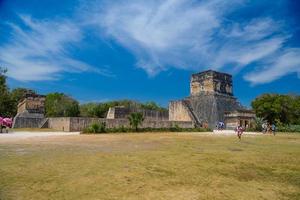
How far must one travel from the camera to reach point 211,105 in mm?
42062

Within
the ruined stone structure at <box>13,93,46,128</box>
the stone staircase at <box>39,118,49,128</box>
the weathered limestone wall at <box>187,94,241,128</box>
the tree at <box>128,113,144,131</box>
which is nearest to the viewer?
the tree at <box>128,113,144,131</box>

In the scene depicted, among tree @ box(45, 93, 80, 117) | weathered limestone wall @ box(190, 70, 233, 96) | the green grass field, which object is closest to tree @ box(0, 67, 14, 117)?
tree @ box(45, 93, 80, 117)

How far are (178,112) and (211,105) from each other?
4.96m

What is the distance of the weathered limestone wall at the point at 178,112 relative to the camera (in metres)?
41.5

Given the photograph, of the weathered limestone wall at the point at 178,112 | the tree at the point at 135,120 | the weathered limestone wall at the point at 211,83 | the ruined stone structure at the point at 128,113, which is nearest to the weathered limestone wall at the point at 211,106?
the weathered limestone wall at the point at 211,83

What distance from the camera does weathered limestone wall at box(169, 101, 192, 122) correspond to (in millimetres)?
41450

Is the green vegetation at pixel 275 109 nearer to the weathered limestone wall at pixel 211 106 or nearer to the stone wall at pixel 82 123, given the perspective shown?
the weathered limestone wall at pixel 211 106

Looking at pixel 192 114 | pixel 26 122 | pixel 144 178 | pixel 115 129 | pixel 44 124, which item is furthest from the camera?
pixel 192 114

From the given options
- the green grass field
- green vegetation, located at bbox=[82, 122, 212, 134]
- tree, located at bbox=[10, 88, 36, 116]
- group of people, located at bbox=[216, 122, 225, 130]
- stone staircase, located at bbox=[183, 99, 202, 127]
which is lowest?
the green grass field

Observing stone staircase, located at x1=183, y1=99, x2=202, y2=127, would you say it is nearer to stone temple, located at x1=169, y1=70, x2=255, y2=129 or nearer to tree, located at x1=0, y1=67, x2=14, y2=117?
stone temple, located at x1=169, y1=70, x2=255, y2=129

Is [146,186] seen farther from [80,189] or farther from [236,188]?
[236,188]

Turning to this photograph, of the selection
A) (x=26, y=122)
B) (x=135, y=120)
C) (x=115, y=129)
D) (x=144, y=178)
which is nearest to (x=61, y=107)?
(x=26, y=122)

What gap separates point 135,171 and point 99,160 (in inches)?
74.8

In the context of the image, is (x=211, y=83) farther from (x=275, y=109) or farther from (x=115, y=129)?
(x=115, y=129)
